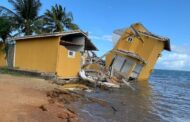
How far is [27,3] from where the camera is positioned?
35812 millimetres

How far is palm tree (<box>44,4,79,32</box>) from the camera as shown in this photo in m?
39.3

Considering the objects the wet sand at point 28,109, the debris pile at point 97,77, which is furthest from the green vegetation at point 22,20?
the wet sand at point 28,109

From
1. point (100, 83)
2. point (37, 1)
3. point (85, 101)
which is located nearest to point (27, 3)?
point (37, 1)

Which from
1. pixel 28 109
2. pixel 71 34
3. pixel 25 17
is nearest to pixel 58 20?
pixel 25 17

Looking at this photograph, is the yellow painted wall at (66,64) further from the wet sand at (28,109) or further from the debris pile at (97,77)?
the wet sand at (28,109)

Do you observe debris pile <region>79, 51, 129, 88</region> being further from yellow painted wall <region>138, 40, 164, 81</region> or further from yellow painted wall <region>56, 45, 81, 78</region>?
yellow painted wall <region>138, 40, 164, 81</region>

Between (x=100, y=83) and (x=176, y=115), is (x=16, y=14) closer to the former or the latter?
(x=100, y=83)

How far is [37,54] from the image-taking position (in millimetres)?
25203

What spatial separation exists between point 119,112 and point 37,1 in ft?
80.0

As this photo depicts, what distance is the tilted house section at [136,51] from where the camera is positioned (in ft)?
121

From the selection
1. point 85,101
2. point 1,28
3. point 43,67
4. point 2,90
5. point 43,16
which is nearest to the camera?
point 2,90

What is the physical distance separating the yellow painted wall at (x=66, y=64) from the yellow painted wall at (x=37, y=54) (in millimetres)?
374

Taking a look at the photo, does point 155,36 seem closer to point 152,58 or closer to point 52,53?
point 152,58

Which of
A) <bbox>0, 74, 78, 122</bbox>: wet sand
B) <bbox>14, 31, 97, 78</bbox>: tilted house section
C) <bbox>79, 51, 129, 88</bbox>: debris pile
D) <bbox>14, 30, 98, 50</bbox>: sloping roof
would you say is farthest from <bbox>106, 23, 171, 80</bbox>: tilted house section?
<bbox>0, 74, 78, 122</bbox>: wet sand
